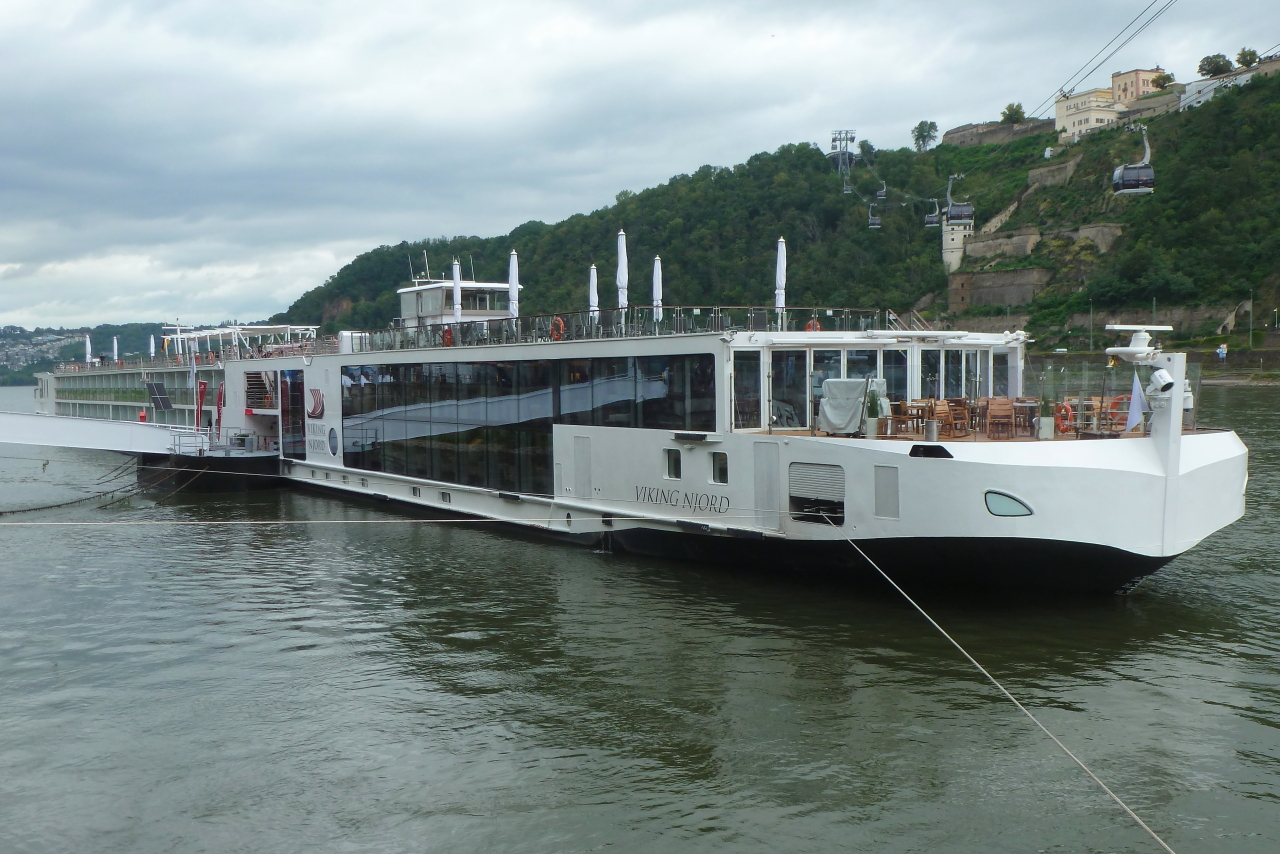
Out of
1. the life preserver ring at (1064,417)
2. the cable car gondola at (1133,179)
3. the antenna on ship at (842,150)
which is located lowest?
the life preserver ring at (1064,417)

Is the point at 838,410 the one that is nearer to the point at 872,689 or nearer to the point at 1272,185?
the point at 872,689

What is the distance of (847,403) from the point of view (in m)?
15.9

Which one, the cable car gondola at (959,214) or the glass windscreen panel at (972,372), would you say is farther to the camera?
the cable car gondola at (959,214)

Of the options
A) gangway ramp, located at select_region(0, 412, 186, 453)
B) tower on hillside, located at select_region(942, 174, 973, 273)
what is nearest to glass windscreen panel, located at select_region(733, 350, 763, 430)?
gangway ramp, located at select_region(0, 412, 186, 453)

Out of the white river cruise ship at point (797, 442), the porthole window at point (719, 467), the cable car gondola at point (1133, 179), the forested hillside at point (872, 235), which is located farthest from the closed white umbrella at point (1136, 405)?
the forested hillside at point (872, 235)

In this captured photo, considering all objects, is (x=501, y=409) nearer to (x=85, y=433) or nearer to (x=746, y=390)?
(x=746, y=390)

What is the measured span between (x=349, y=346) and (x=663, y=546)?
14.2 meters

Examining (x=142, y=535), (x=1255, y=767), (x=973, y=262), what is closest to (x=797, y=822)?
(x=1255, y=767)

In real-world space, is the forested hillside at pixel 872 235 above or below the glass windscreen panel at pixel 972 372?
above

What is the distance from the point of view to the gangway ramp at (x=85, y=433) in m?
29.3

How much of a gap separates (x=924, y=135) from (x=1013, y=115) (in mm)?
20669

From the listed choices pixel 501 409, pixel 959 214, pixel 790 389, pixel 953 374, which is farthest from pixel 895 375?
pixel 959 214

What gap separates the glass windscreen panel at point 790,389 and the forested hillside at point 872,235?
63.3 meters

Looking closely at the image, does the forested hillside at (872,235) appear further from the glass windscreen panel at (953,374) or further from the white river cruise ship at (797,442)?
the glass windscreen panel at (953,374)
